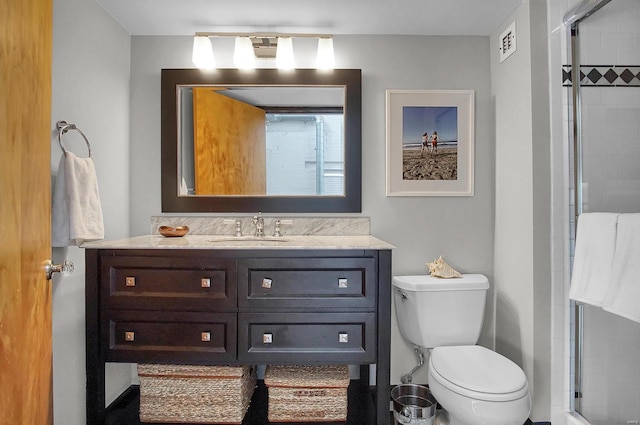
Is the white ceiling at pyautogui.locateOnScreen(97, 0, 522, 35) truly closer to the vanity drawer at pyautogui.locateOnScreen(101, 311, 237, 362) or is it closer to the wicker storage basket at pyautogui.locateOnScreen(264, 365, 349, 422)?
the vanity drawer at pyautogui.locateOnScreen(101, 311, 237, 362)

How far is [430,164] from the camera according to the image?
2.44 metres

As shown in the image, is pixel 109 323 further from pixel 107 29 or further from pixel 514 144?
pixel 514 144

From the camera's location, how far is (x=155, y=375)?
1969 millimetres

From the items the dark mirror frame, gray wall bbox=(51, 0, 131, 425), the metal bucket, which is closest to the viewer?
gray wall bbox=(51, 0, 131, 425)

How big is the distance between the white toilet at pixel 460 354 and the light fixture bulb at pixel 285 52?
138 cm

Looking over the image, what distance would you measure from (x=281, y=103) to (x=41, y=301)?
1678mm

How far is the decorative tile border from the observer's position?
181cm

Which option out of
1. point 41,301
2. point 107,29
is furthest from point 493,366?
point 107,29

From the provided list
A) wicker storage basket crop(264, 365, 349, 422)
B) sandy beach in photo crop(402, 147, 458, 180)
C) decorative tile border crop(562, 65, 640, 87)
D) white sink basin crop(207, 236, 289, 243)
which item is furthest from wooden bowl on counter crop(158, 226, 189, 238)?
decorative tile border crop(562, 65, 640, 87)

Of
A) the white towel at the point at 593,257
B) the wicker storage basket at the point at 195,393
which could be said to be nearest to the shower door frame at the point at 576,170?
the white towel at the point at 593,257

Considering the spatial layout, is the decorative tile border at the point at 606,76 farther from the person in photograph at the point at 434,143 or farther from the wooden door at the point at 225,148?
the wooden door at the point at 225,148

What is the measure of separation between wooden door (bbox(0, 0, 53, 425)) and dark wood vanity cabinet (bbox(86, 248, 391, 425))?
69cm

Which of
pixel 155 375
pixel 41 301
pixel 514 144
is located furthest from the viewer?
pixel 514 144

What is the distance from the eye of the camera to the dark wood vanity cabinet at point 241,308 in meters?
1.85
